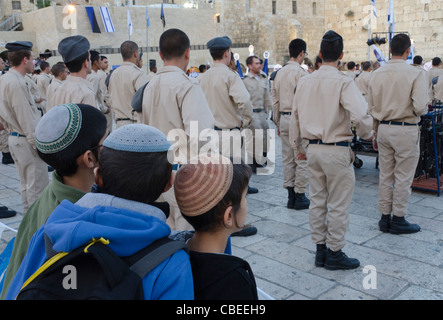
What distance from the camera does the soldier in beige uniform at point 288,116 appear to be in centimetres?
554

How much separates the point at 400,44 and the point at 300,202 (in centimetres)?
228

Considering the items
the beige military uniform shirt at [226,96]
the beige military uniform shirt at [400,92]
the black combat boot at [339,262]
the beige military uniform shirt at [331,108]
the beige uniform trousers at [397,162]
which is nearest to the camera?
the beige military uniform shirt at [331,108]

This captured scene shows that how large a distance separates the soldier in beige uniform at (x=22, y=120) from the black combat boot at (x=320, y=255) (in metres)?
3.08

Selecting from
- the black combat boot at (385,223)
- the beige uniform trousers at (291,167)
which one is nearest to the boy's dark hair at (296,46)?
the beige uniform trousers at (291,167)

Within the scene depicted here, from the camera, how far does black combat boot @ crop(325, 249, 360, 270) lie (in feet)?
12.3

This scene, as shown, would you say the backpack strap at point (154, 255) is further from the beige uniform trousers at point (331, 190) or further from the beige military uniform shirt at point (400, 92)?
the beige military uniform shirt at point (400, 92)

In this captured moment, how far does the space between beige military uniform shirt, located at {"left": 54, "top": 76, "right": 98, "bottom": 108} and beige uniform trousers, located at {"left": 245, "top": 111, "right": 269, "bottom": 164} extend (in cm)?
356

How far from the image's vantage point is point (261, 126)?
24.2ft

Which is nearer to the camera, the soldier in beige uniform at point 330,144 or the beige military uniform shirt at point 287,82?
the soldier in beige uniform at point 330,144

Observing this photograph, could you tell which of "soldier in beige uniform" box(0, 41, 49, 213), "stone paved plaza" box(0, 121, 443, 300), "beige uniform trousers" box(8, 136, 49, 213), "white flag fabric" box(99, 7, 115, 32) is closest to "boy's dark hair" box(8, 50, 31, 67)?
"soldier in beige uniform" box(0, 41, 49, 213)

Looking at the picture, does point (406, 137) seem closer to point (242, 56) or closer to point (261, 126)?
point (261, 126)

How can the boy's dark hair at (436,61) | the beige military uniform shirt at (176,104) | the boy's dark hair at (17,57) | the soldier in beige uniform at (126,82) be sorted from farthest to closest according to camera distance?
the boy's dark hair at (436,61) < the soldier in beige uniform at (126,82) < the boy's dark hair at (17,57) < the beige military uniform shirt at (176,104)

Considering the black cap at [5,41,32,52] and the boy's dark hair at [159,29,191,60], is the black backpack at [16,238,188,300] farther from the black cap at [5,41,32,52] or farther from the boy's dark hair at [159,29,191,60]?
the black cap at [5,41,32,52]
